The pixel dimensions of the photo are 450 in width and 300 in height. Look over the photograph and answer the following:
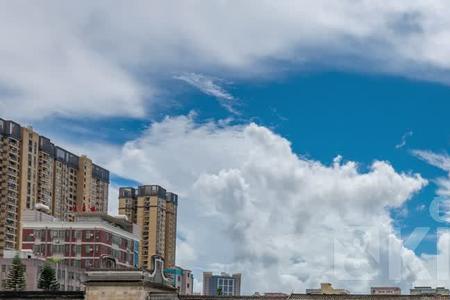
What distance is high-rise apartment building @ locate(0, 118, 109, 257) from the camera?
422 feet

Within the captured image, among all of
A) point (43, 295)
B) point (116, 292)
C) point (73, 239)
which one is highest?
point (73, 239)

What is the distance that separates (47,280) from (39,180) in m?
48.5

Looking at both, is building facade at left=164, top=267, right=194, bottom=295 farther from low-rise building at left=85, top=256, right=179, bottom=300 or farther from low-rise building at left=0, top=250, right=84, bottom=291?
low-rise building at left=85, top=256, right=179, bottom=300

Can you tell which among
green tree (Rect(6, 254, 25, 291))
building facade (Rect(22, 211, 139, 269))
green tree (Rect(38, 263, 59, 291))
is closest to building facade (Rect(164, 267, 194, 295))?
building facade (Rect(22, 211, 139, 269))

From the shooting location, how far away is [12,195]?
129 metres

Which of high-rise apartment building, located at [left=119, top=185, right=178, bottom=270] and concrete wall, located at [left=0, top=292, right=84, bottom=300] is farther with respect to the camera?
high-rise apartment building, located at [left=119, top=185, right=178, bottom=270]

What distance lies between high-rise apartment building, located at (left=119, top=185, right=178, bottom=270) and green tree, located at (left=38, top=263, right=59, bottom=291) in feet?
256

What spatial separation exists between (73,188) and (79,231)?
34.0 metres

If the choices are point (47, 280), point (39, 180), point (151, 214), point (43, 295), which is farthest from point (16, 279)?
point (151, 214)

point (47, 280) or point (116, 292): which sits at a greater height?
point (47, 280)

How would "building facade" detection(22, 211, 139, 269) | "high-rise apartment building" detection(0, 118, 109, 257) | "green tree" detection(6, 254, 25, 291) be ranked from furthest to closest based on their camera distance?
1. "high-rise apartment building" detection(0, 118, 109, 257)
2. "building facade" detection(22, 211, 139, 269)
3. "green tree" detection(6, 254, 25, 291)

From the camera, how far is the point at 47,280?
90.8 m

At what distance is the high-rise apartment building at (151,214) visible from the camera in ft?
569

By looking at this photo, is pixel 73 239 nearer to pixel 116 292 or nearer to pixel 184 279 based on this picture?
pixel 184 279
